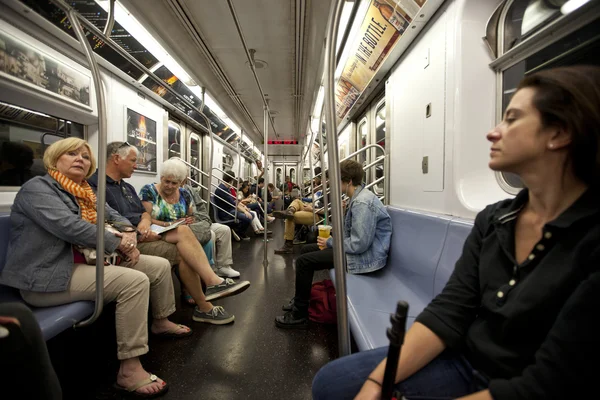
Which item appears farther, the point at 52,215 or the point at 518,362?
Answer: the point at 52,215

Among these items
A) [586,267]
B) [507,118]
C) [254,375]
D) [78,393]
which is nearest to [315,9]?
[507,118]

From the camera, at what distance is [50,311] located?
1366 millimetres

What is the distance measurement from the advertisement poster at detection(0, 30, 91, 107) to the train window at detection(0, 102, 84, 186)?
1.02 ft

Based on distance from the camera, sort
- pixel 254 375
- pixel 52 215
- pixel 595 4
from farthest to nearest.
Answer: pixel 254 375
pixel 52 215
pixel 595 4

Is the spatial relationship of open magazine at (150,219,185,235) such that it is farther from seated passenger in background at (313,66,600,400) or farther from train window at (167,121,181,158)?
train window at (167,121,181,158)

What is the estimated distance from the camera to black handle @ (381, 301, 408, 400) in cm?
45

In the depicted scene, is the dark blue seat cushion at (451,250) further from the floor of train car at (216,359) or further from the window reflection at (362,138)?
the window reflection at (362,138)

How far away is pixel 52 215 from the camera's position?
1.40 m

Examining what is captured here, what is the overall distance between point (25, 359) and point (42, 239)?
1.15 meters

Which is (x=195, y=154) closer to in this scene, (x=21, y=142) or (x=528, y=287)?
A: (x=21, y=142)

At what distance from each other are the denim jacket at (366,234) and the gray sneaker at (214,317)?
1033mm

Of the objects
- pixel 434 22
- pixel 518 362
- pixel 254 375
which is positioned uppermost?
pixel 434 22

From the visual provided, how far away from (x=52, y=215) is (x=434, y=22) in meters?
2.84

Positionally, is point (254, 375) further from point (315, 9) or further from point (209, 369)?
point (315, 9)
